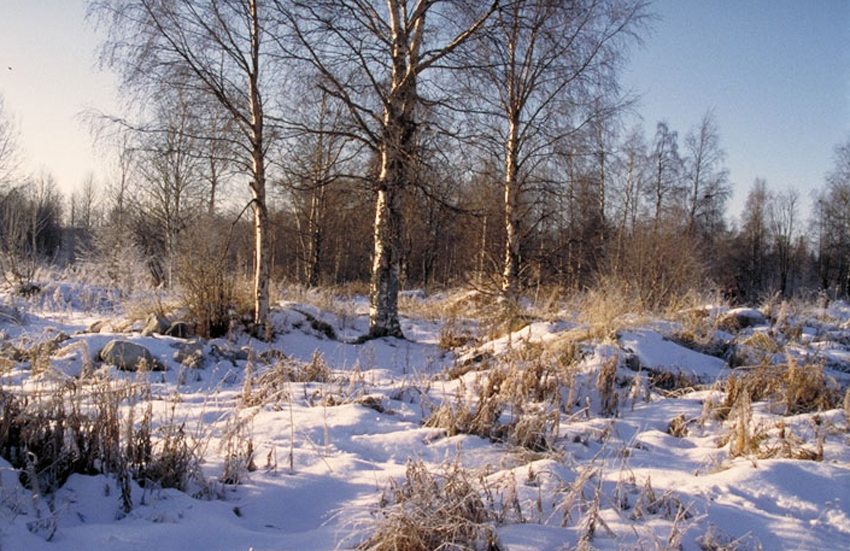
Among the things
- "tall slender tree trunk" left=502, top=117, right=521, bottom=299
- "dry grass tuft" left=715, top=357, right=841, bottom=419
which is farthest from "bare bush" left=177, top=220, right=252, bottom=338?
"dry grass tuft" left=715, top=357, right=841, bottom=419

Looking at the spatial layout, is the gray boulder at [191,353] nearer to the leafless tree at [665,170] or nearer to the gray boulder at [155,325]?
the gray boulder at [155,325]

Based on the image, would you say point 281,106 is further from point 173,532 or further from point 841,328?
point 841,328

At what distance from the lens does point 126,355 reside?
561cm

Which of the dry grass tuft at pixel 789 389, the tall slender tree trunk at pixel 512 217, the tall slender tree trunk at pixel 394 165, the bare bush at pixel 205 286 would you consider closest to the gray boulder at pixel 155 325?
the bare bush at pixel 205 286

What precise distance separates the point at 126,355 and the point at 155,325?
6.13 ft

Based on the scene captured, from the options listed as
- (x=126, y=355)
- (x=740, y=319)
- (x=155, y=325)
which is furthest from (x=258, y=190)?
(x=740, y=319)

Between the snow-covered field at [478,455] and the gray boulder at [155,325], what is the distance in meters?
1.06

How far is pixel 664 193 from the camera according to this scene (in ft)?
91.8

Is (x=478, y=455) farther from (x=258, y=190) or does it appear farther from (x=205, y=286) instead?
(x=258, y=190)

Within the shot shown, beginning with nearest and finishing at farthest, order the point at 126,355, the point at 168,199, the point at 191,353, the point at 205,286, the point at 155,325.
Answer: the point at 126,355 → the point at 191,353 → the point at 155,325 → the point at 205,286 → the point at 168,199

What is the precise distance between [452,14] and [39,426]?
8.34 metres

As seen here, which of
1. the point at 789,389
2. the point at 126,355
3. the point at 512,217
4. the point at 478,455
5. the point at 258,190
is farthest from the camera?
the point at 512,217

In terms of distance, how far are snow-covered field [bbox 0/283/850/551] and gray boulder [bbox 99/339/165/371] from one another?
0.51 ft

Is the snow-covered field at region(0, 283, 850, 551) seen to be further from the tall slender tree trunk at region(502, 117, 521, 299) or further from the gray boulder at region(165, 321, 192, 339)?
the tall slender tree trunk at region(502, 117, 521, 299)
